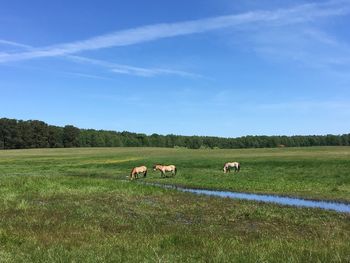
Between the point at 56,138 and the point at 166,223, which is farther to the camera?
the point at 56,138

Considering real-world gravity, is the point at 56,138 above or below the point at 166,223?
above

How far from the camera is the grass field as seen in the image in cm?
959

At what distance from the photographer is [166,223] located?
1772cm

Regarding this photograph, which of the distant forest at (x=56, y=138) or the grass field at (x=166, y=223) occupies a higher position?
the distant forest at (x=56, y=138)

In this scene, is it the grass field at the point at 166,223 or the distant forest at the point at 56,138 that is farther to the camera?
the distant forest at the point at 56,138

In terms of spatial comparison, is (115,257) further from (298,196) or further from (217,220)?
(298,196)

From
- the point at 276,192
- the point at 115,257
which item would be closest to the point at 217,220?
the point at 115,257

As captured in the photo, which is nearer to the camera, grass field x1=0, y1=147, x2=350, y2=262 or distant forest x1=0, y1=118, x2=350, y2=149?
grass field x1=0, y1=147, x2=350, y2=262

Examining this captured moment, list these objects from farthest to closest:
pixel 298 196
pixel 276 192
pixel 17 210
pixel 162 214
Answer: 1. pixel 276 192
2. pixel 298 196
3. pixel 162 214
4. pixel 17 210

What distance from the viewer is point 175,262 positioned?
8766 mm

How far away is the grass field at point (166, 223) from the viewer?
9594 millimetres

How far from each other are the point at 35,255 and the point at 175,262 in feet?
9.02

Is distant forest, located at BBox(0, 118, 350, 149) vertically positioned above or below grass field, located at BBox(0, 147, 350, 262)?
above

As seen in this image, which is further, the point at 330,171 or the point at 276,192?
the point at 330,171
